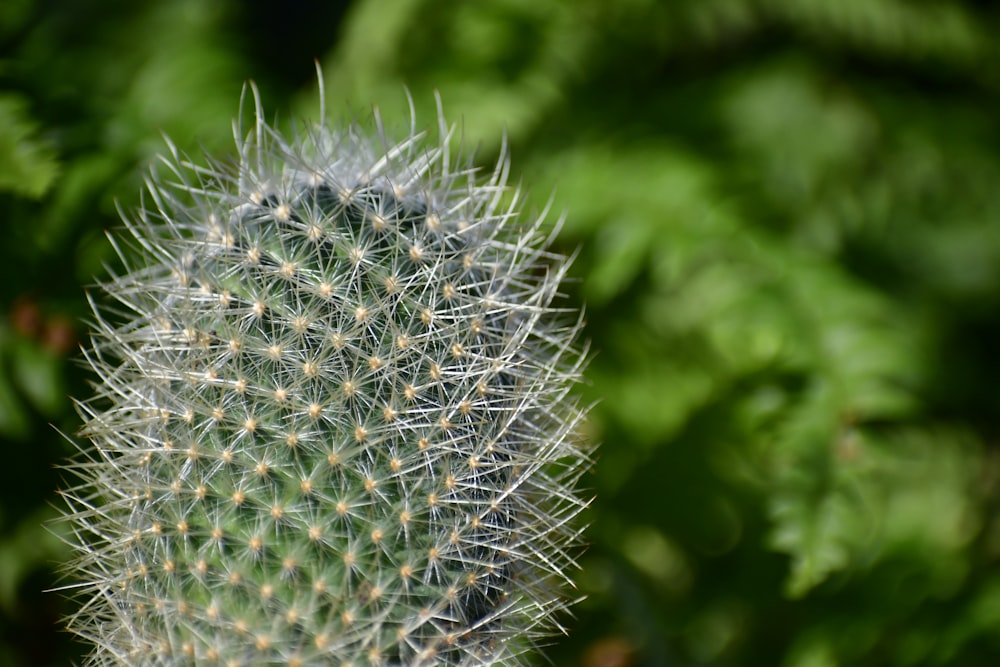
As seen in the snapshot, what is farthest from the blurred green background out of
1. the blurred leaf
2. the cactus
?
the cactus

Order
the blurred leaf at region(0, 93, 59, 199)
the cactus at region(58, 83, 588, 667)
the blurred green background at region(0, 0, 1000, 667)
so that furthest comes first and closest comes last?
the blurred green background at region(0, 0, 1000, 667) → the blurred leaf at region(0, 93, 59, 199) → the cactus at region(58, 83, 588, 667)

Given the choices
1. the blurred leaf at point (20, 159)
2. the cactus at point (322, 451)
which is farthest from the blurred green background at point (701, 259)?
the cactus at point (322, 451)

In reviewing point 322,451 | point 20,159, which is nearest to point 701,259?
point 322,451

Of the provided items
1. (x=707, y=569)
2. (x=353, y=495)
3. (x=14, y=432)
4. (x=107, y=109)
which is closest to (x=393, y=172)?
(x=353, y=495)

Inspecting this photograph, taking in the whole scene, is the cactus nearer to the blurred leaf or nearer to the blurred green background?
the blurred green background

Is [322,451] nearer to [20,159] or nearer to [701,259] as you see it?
[20,159]

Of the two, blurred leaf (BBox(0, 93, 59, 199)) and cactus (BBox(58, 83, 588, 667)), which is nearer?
cactus (BBox(58, 83, 588, 667))

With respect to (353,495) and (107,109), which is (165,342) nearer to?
(353,495)

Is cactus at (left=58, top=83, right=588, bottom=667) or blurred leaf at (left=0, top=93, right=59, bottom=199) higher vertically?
blurred leaf at (left=0, top=93, right=59, bottom=199)
